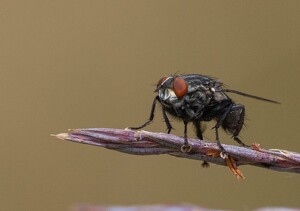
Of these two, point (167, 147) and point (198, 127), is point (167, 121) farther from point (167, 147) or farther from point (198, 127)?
point (167, 147)

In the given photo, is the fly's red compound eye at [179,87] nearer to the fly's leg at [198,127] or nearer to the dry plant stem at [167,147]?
the fly's leg at [198,127]

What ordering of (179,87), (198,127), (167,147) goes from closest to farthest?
(167,147) → (179,87) → (198,127)

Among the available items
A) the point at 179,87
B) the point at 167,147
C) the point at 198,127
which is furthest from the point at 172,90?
the point at 167,147

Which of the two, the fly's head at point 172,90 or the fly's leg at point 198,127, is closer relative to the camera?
the fly's head at point 172,90

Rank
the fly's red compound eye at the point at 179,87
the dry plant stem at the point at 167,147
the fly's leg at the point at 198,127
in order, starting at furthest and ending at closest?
the fly's leg at the point at 198,127
the fly's red compound eye at the point at 179,87
the dry plant stem at the point at 167,147

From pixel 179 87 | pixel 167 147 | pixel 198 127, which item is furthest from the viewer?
pixel 198 127

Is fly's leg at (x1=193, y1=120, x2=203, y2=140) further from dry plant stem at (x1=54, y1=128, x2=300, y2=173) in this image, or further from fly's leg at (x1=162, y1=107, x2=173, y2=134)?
dry plant stem at (x1=54, y1=128, x2=300, y2=173)

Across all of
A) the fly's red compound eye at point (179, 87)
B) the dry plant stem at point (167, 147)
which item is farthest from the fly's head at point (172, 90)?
the dry plant stem at point (167, 147)

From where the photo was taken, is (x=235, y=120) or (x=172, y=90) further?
(x=235, y=120)
